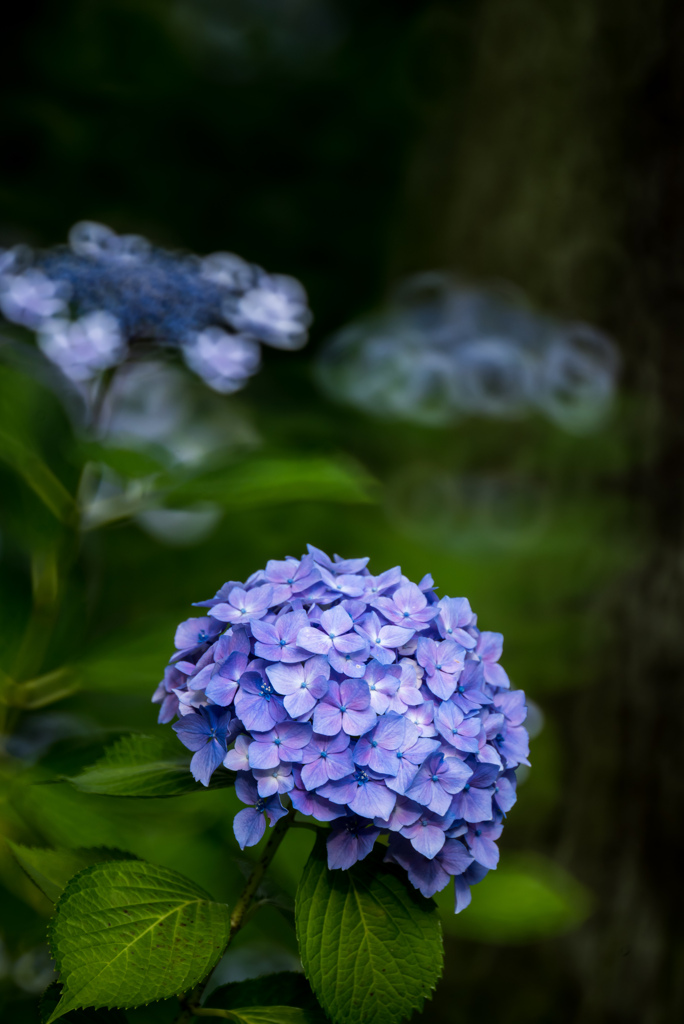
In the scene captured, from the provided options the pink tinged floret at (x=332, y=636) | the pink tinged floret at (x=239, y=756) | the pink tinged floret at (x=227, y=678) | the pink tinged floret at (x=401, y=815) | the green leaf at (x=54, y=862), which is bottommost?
the green leaf at (x=54, y=862)

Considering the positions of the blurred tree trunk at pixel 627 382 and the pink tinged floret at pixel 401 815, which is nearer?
the pink tinged floret at pixel 401 815

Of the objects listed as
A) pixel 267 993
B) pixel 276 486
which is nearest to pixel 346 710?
pixel 267 993

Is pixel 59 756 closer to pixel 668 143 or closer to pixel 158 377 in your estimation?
pixel 158 377

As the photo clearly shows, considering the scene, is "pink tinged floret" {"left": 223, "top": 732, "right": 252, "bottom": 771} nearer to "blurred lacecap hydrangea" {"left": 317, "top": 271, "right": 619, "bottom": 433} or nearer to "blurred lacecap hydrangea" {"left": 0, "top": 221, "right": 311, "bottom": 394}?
"blurred lacecap hydrangea" {"left": 0, "top": 221, "right": 311, "bottom": 394}

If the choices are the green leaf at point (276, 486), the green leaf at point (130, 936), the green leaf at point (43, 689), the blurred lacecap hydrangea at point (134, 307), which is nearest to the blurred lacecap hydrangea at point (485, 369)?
the blurred lacecap hydrangea at point (134, 307)

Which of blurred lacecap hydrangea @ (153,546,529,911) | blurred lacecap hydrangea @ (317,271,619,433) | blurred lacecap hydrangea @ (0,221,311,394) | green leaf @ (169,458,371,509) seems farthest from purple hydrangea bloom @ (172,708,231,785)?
blurred lacecap hydrangea @ (317,271,619,433)

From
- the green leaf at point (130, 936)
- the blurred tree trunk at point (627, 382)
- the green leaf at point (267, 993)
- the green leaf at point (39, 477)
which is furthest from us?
the blurred tree trunk at point (627, 382)

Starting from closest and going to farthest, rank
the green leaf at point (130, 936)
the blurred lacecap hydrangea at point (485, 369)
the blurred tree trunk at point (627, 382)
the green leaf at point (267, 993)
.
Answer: the green leaf at point (130, 936) → the green leaf at point (267, 993) → the blurred tree trunk at point (627, 382) → the blurred lacecap hydrangea at point (485, 369)

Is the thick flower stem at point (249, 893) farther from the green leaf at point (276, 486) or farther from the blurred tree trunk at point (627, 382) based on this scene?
the blurred tree trunk at point (627, 382)
